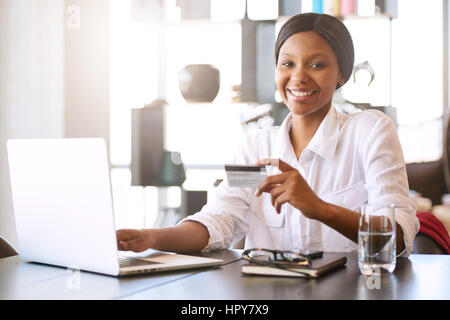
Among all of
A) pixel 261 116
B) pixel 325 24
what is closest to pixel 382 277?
pixel 325 24

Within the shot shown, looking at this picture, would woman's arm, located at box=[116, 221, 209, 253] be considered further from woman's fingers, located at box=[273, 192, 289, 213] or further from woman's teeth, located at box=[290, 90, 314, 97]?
woman's teeth, located at box=[290, 90, 314, 97]

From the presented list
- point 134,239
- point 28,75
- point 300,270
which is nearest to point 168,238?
point 134,239

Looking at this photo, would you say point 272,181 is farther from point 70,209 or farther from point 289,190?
point 70,209

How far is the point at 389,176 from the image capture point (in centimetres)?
153

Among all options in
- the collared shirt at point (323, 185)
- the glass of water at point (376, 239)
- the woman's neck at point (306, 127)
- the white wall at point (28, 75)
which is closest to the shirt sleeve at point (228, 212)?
the collared shirt at point (323, 185)

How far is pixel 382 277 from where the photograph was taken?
1.15 metres

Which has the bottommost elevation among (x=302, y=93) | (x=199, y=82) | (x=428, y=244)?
(x=428, y=244)

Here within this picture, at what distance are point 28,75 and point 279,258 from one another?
2996mm

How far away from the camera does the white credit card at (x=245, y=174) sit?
120 centimetres

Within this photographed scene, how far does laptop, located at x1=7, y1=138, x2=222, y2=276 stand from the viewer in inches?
42.0

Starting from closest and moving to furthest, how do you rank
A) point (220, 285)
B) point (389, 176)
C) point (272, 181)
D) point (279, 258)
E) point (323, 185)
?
point (220, 285), point (279, 258), point (272, 181), point (389, 176), point (323, 185)

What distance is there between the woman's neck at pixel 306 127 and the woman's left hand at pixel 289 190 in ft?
1.60

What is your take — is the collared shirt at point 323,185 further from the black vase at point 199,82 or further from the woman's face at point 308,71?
the black vase at point 199,82
